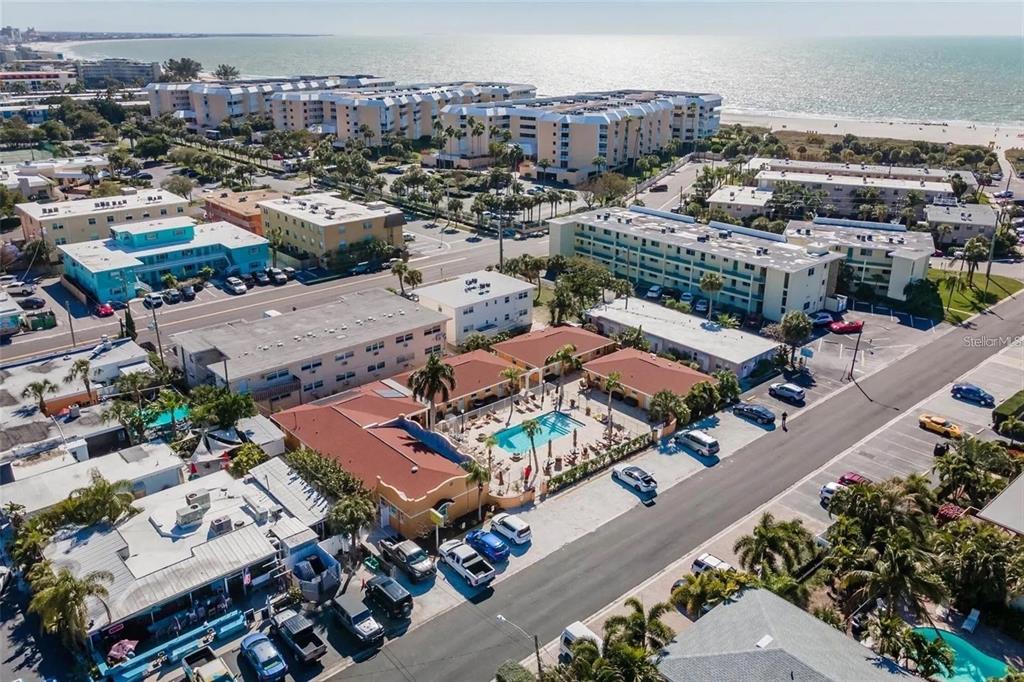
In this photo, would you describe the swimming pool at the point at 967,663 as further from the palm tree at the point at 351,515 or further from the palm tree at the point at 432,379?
the palm tree at the point at 432,379

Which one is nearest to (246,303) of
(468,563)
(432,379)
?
(432,379)

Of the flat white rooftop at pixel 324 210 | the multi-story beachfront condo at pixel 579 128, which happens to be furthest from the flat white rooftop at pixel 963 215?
the flat white rooftop at pixel 324 210

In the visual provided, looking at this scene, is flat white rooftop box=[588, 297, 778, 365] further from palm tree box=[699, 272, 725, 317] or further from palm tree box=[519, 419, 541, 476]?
palm tree box=[519, 419, 541, 476]

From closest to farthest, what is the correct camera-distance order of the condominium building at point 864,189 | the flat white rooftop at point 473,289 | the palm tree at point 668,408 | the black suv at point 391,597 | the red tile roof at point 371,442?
the black suv at point 391,597 < the red tile roof at point 371,442 < the palm tree at point 668,408 < the flat white rooftop at point 473,289 < the condominium building at point 864,189

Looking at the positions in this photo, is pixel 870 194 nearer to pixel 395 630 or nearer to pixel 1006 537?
pixel 1006 537

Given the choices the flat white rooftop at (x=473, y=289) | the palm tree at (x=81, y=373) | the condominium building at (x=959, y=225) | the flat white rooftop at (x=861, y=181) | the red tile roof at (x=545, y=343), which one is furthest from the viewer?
the flat white rooftop at (x=861, y=181)

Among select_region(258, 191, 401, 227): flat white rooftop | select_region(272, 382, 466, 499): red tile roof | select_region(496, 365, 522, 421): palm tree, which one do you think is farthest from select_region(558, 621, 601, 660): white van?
select_region(258, 191, 401, 227): flat white rooftop
